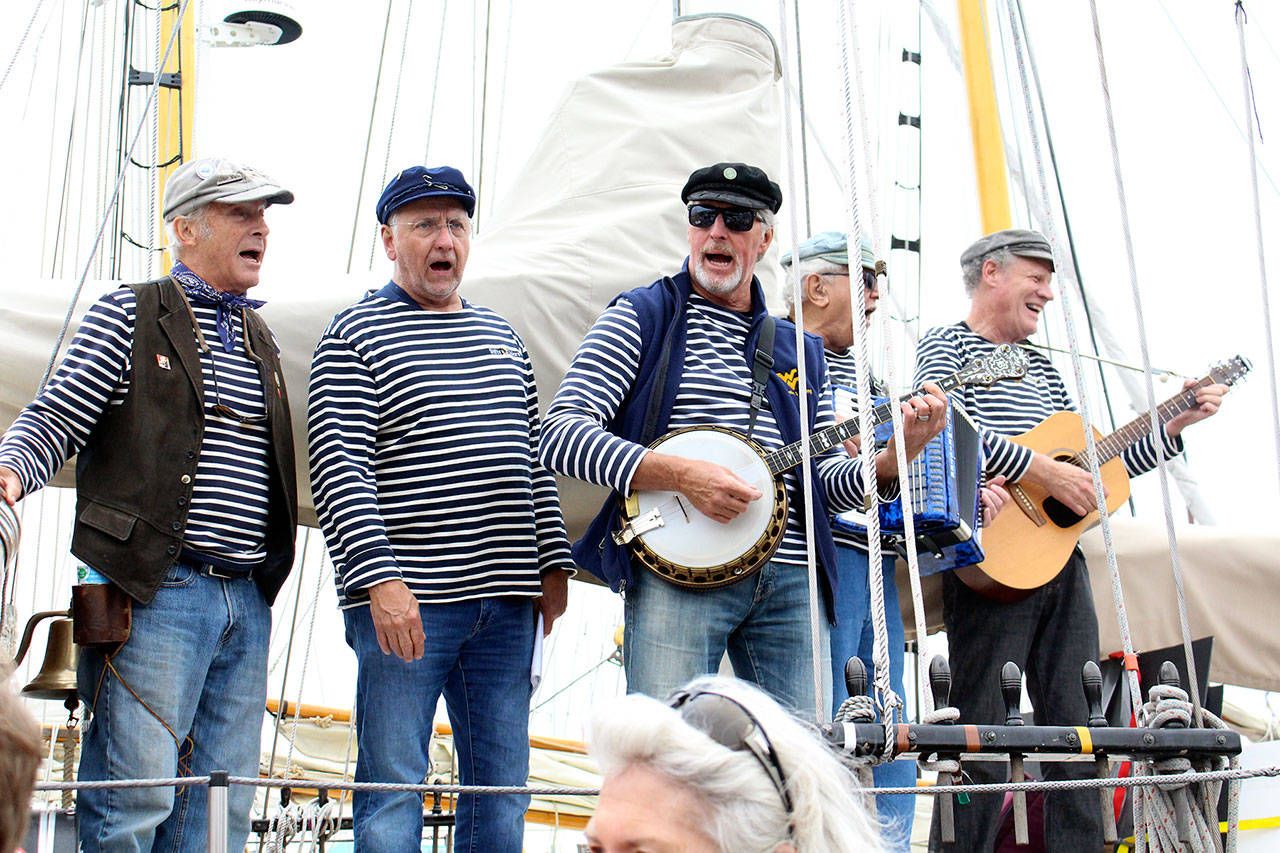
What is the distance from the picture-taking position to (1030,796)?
4.62 m

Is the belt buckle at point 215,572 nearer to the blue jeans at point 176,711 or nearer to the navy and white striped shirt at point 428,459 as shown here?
the blue jeans at point 176,711

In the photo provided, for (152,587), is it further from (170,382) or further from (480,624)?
(480,624)

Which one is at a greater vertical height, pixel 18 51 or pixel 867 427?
pixel 18 51

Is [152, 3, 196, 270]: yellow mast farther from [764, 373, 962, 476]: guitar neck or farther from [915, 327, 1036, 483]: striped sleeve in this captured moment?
[764, 373, 962, 476]: guitar neck

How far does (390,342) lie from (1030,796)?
8.78ft

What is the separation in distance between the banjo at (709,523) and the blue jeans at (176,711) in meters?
0.81

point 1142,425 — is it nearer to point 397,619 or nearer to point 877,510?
point 877,510

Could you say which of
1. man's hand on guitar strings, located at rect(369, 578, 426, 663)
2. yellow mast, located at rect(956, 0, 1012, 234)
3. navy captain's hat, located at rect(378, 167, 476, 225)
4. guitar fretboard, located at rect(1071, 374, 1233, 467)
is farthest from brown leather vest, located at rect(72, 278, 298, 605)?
yellow mast, located at rect(956, 0, 1012, 234)

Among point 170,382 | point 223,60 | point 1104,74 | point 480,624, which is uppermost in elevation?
point 223,60

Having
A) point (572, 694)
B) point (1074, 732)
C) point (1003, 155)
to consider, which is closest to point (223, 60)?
point (572, 694)

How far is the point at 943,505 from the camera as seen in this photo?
133 inches

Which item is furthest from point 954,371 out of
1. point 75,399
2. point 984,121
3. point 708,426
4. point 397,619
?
point 984,121

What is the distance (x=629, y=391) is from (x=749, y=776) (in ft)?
6.08

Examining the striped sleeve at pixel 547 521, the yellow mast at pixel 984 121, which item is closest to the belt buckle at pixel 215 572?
the striped sleeve at pixel 547 521
